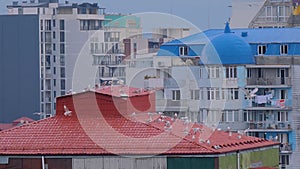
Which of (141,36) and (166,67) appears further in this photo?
(141,36)

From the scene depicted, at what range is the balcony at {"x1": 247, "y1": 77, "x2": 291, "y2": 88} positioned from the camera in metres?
80.0

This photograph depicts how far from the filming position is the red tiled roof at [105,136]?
4603 cm

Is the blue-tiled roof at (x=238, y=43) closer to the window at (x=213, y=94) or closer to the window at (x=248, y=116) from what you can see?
the window at (x=213, y=94)

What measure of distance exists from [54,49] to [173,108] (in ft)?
156

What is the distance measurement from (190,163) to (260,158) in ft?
18.8

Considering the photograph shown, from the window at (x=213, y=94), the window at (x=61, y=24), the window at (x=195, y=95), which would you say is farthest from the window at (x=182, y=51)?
the window at (x=61, y=24)

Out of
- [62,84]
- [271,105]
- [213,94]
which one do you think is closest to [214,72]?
Result: [213,94]

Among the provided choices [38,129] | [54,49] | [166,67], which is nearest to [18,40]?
[54,49]

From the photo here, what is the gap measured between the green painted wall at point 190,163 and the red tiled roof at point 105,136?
21cm

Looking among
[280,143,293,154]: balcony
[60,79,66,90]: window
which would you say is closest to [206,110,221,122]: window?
[280,143,293,154]: balcony

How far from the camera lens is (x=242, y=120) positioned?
7988 cm

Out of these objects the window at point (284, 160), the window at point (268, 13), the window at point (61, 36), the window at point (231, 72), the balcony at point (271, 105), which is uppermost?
the window at point (268, 13)

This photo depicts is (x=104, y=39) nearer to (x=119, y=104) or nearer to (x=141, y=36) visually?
(x=141, y=36)

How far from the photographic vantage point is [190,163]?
45.4 meters
